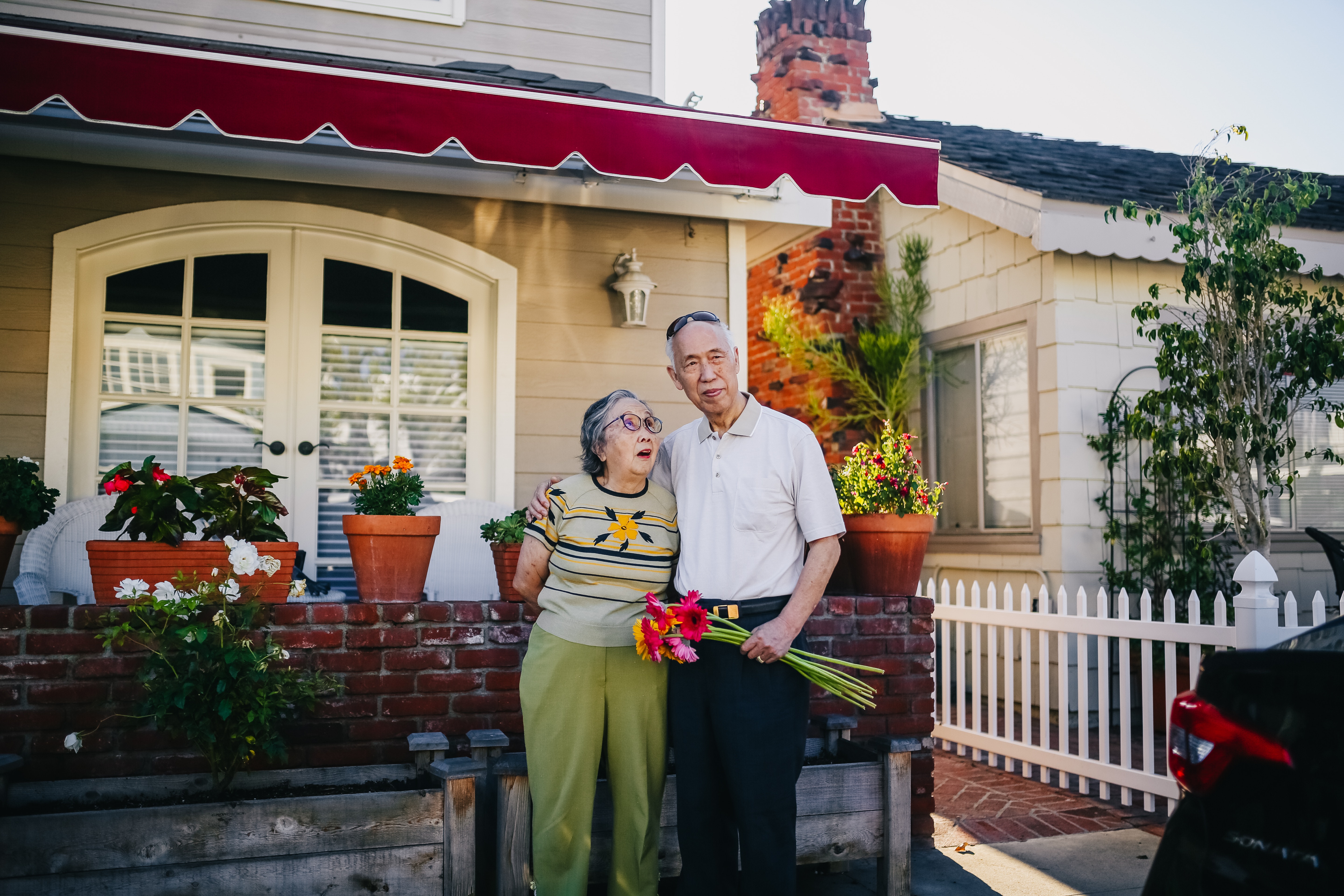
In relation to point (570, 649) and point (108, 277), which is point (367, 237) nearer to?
point (108, 277)

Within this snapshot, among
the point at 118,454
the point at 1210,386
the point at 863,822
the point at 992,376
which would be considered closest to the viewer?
the point at 863,822

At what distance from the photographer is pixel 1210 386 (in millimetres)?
5992

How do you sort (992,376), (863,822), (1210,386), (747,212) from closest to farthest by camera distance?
1. (863,822)
2. (747,212)
3. (1210,386)
4. (992,376)

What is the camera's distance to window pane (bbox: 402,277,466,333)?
541 centimetres

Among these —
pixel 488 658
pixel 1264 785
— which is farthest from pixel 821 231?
pixel 1264 785

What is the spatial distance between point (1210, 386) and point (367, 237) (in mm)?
Result: 4779

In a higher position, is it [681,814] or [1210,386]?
[1210,386]

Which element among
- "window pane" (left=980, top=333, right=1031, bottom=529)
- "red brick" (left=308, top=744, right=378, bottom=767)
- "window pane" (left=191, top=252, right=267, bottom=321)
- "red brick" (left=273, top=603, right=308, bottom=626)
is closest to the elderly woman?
"red brick" (left=308, top=744, right=378, bottom=767)

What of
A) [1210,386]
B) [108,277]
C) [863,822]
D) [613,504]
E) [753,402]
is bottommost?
[863,822]

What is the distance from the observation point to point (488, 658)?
149 inches

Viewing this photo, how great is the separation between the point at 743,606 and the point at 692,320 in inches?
32.7

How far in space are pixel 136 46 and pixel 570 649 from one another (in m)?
2.72

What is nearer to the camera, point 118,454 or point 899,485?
point 899,485

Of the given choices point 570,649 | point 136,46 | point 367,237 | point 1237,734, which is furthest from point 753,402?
point 367,237
